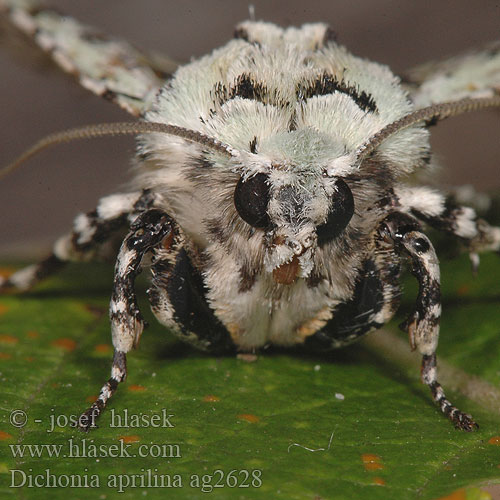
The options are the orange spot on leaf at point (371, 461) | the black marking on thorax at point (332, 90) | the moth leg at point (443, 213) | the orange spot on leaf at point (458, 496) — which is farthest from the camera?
the moth leg at point (443, 213)

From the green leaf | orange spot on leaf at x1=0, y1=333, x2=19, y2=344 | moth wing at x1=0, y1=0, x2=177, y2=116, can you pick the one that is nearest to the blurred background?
moth wing at x1=0, y1=0, x2=177, y2=116

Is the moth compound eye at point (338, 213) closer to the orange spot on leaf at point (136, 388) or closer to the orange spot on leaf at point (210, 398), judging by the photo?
the orange spot on leaf at point (210, 398)

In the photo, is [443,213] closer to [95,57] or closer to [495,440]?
[495,440]

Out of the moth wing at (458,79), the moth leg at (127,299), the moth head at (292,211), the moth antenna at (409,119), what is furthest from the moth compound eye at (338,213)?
the moth wing at (458,79)

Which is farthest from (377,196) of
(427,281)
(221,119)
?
(221,119)

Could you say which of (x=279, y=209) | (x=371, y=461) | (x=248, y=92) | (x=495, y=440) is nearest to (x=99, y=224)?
(x=248, y=92)

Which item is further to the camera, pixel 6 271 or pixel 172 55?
pixel 172 55
